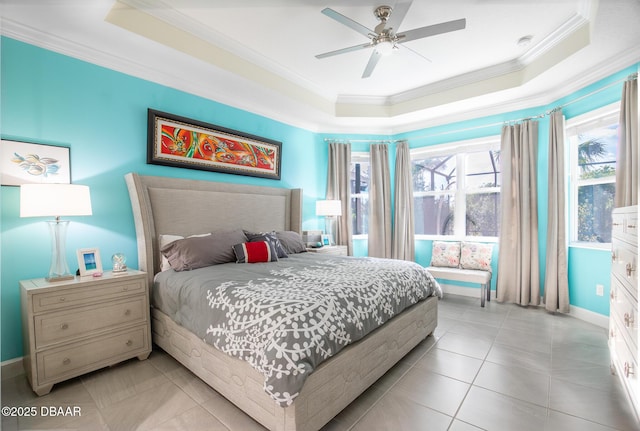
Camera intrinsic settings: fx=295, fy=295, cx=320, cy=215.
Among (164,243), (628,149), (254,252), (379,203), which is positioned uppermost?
(628,149)

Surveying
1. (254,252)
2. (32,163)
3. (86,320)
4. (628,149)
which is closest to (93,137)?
(32,163)

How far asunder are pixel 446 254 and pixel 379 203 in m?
1.35

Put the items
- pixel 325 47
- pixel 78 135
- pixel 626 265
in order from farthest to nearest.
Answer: pixel 325 47 < pixel 78 135 < pixel 626 265

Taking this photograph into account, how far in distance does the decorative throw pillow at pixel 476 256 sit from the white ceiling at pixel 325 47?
1936mm

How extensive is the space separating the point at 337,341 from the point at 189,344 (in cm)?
120

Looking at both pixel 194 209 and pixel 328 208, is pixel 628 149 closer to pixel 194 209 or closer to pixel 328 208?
pixel 328 208

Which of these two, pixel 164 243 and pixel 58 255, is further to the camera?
pixel 164 243

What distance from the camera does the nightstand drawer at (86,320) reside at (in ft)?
6.48

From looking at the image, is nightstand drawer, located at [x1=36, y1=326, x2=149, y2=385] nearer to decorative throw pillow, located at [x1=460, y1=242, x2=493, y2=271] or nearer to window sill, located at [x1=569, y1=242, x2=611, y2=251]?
decorative throw pillow, located at [x1=460, y1=242, x2=493, y2=271]

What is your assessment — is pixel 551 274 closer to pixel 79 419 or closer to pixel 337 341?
pixel 337 341

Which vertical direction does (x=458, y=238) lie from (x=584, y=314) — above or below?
above

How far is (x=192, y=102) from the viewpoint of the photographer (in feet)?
11.0

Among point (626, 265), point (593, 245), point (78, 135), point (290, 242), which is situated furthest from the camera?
point (290, 242)

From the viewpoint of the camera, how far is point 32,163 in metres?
2.30
